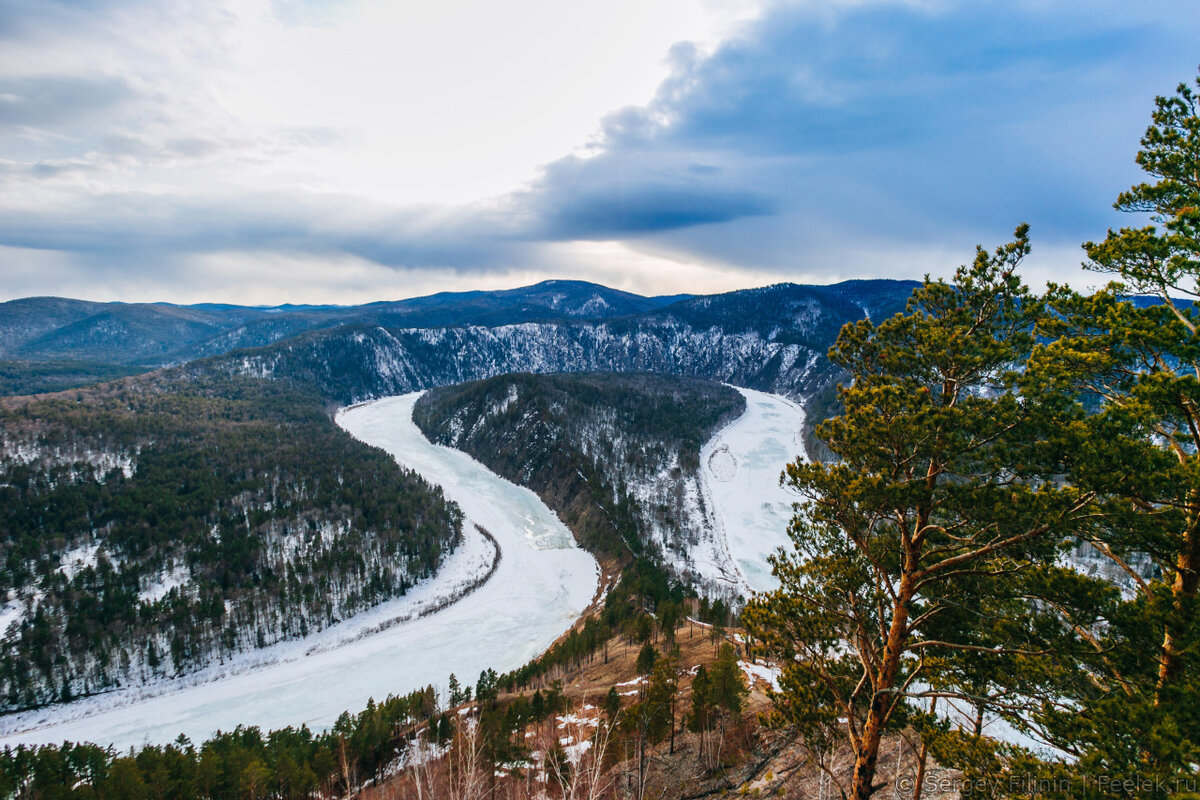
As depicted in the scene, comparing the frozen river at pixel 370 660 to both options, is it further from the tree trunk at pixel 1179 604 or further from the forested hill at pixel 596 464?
A: the tree trunk at pixel 1179 604

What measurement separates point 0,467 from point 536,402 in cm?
12889

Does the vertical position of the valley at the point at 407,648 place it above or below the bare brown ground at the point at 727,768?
below

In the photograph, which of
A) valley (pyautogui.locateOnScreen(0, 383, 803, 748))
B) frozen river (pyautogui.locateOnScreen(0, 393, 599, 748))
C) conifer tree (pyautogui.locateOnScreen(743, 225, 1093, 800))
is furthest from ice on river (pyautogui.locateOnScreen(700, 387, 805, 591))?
conifer tree (pyautogui.locateOnScreen(743, 225, 1093, 800))

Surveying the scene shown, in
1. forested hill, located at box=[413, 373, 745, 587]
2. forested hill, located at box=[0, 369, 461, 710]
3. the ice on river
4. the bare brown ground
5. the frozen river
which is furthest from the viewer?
forested hill, located at box=[413, 373, 745, 587]

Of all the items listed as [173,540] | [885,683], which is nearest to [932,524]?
[885,683]

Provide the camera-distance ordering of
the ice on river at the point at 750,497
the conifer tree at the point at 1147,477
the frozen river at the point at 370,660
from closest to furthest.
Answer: the conifer tree at the point at 1147,477 → the frozen river at the point at 370,660 → the ice on river at the point at 750,497

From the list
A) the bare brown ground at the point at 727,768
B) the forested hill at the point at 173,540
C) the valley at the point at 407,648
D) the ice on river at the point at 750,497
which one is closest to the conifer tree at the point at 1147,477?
the bare brown ground at the point at 727,768

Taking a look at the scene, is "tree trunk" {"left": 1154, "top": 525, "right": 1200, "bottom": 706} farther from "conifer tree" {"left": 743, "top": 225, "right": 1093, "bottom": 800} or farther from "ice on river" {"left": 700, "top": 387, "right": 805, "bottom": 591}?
"ice on river" {"left": 700, "top": 387, "right": 805, "bottom": 591}

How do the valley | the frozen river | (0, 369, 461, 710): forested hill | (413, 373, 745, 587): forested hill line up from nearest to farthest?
the frozen river, the valley, (0, 369, 461, 710): forested hill, (413, 373, 745, 587): forested hill

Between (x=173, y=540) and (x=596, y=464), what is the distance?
329 ft

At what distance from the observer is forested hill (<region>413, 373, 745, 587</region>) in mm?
112562

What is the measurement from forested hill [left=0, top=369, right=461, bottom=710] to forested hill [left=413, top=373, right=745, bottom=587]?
3132 cm

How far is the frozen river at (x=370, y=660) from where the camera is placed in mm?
61438

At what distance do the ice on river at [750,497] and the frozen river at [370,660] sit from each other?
1254 inches
